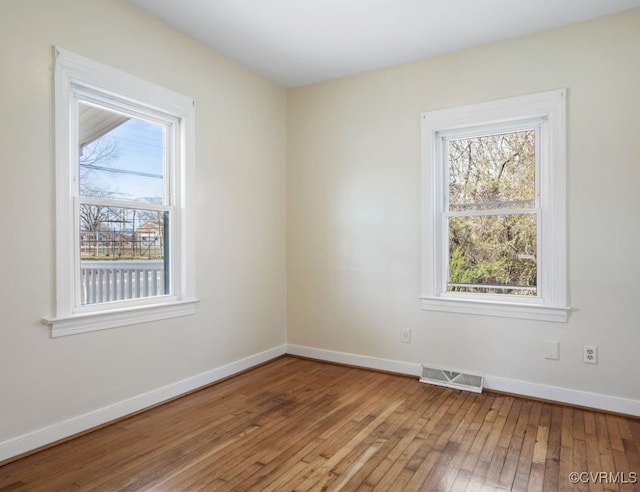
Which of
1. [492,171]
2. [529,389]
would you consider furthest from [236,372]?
[492,171]

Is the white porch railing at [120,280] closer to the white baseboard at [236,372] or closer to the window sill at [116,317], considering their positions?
the window sill at [116,317]

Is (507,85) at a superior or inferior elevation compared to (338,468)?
superior

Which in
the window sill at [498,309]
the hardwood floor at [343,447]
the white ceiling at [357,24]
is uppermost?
the white ceiling at [357,24]

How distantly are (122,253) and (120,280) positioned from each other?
19 centimetres

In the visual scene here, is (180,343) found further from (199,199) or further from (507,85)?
(507,85)

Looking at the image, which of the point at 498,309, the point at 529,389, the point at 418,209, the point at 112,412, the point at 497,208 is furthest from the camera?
the point at 418,209

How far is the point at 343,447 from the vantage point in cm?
236

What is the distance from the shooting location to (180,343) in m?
3.16

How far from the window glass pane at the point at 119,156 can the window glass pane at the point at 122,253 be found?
0.13 metres

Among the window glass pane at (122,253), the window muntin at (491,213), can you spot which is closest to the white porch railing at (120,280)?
the window glass pane at (122,253)

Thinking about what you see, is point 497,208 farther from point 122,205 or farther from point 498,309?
point 122,205

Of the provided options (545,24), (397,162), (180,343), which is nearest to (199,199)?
(180,343)

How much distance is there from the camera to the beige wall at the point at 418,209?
9.21 feet

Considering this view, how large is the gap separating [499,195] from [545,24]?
1.24 m
